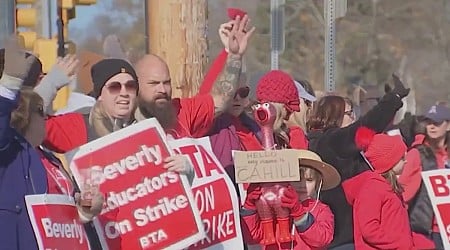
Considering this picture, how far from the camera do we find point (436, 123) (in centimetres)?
1005

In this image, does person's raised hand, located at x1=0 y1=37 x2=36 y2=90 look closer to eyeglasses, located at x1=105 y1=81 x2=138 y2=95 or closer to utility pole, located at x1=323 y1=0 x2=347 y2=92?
eyeglasses, located at x1=105 y1=81 x2=138 y2=95

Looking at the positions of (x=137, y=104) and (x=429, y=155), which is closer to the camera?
(x=137, y=104)

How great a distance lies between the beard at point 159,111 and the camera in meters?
7.03

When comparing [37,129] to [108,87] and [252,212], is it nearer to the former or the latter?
[108,87]

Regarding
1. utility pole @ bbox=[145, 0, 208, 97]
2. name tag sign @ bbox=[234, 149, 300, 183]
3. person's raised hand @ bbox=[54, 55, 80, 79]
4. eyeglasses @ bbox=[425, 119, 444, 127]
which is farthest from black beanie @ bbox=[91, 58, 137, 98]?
eyeglasses @ bbox=[425, 119, 444, 127]

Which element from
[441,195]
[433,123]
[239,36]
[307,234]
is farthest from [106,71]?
[433,123]

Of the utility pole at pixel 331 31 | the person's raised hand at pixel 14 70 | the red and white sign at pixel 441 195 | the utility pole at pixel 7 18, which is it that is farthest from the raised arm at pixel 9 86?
the utility pole at pixel 331 31

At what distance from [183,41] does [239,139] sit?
877 millimetres

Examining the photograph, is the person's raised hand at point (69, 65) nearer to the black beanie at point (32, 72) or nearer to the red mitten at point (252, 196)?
the black beanie at point (32, 72)

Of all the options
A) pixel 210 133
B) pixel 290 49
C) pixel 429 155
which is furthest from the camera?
pixel 290 49

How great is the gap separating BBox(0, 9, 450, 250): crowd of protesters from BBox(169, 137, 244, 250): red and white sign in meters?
0.13

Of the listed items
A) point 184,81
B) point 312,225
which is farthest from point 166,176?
point 184,81

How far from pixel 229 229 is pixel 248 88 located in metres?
1.16

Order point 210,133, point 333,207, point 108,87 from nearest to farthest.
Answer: point 108,87, point 210,133, point 333,207
